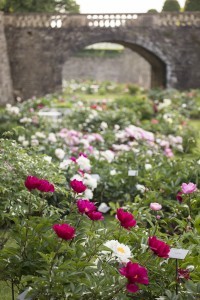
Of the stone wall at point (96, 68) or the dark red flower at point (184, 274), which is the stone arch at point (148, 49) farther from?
the dark red flower at point (184, 274)

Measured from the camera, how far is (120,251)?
363 cm

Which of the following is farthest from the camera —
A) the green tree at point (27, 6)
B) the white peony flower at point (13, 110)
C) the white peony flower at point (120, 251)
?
the green tree at point (27, 6)

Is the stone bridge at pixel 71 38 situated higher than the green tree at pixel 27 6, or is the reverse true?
the green tree at pixel 27 6

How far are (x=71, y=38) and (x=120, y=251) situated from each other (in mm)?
20801

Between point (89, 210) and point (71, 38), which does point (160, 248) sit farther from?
point (71, 38)

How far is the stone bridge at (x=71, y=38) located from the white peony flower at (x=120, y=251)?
20.4m

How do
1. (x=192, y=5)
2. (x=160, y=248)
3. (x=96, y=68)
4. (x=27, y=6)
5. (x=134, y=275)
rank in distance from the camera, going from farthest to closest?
1. (x=96, y=68)
2. (x=192, y=5)
3. (x=27, y=6)
4. (x=160, y=248)
5. (x=134, y=275)

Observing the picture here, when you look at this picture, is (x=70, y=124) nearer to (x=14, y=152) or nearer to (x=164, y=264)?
(x=14, y=152)

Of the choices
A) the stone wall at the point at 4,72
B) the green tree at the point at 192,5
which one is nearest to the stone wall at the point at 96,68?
the green tree at the point at 192,5

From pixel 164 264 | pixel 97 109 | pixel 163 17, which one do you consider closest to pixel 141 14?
pixel 163 17

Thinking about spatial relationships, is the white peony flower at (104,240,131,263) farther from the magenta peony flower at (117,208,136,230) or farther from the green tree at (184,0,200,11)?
the green tree at (184,0,200,11)

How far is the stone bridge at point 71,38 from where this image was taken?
Result: 2355cm

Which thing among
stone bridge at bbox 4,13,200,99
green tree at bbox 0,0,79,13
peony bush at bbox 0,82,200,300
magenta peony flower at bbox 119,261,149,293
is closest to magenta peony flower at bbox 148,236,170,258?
peony bush at bbox 0,82,200,300

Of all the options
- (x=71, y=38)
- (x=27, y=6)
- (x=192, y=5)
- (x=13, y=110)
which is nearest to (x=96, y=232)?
(x=13, y=110)
